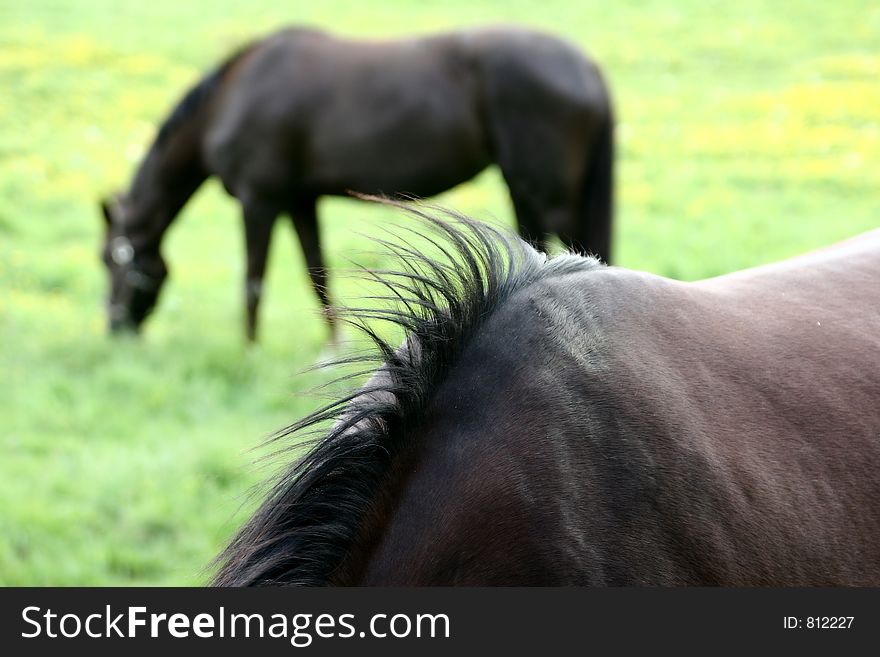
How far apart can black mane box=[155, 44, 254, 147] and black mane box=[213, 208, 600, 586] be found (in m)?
5.21

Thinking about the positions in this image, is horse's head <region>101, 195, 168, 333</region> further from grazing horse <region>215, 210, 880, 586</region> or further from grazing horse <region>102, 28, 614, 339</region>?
grazing horse <region>215, 210, 880, 586</region>

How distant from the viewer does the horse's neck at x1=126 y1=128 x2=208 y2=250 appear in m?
6.50

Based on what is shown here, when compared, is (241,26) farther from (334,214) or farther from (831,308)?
(831,308)

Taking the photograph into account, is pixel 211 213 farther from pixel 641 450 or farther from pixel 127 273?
pixel 641 450

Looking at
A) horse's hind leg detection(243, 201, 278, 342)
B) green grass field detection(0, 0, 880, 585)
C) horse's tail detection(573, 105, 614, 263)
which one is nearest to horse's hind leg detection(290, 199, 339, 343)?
horse's hind leg detection(243, 201, 278, 342)

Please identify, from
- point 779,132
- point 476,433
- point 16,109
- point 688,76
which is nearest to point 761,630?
point 476,433

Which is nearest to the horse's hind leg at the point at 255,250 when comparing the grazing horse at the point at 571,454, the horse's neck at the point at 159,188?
the horse's neck at the point at 159,188

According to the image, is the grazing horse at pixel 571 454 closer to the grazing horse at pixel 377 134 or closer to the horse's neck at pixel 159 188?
the grazing horse at pixel 377 134

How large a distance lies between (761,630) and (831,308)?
0.65 metres

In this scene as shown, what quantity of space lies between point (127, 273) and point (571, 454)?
18.4 feet

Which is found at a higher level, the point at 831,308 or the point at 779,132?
the point at 831,308

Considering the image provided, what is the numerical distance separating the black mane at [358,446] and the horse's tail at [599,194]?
4.31 meters

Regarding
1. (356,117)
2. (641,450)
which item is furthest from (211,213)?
(641,450)

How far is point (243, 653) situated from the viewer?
1.32 meters
